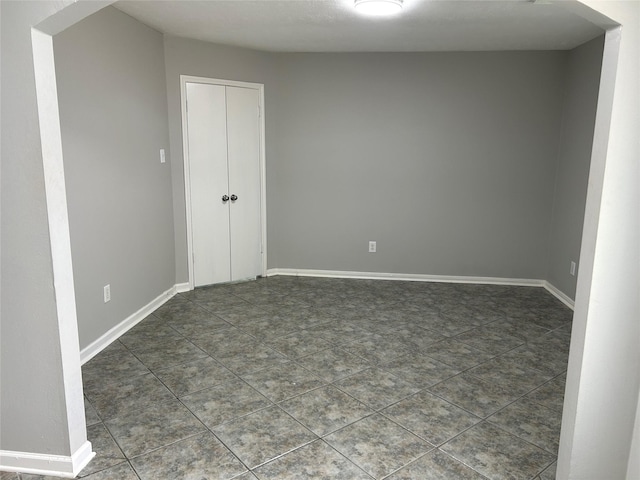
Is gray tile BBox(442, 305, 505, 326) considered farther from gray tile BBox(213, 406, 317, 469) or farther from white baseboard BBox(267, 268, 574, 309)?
gray tile BBox(213, 406, 317, 469)

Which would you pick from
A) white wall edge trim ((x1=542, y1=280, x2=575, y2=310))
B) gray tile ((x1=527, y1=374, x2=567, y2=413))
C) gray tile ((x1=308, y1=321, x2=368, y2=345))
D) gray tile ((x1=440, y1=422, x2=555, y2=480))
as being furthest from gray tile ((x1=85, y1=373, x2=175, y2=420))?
white wall edge trim ((x1=542, y1=280, x2=575, y2=310))

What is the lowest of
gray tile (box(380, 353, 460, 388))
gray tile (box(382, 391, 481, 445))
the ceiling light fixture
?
gray tile (box(382, 391, 481, 445))

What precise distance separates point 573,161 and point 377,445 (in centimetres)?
346

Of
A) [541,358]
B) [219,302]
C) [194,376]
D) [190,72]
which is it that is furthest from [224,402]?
[190,72]

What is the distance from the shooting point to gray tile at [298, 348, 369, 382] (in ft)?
9.98

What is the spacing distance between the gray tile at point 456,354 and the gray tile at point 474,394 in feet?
0.63

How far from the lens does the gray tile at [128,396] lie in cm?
260

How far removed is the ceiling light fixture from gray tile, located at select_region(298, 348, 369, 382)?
7.76 ft

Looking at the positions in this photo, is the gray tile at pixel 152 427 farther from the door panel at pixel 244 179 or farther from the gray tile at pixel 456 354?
the door panel at pixel 244 179

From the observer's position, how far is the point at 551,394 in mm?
2814

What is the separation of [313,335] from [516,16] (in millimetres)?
2787

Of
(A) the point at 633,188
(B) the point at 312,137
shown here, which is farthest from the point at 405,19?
(A) the point at 633,188

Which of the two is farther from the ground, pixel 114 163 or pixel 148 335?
pixel 114 163

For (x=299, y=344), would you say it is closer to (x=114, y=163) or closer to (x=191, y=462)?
(x=191, y=462)
